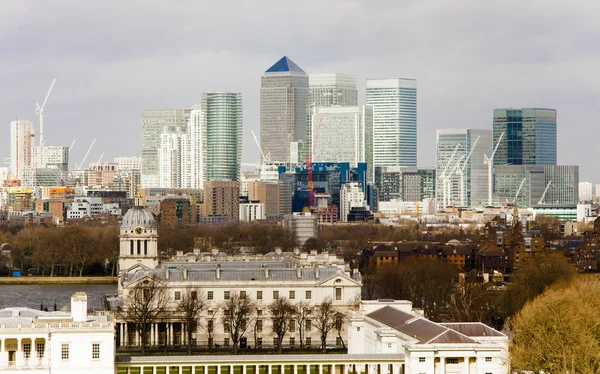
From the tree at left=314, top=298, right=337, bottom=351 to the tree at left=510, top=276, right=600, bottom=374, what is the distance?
688 inches

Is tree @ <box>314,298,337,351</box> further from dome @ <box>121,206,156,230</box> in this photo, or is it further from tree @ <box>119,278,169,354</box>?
dome @ <box>121,206,156,230</box>

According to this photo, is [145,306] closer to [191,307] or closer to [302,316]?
[191,307]

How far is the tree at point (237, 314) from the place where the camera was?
81812 millimetres

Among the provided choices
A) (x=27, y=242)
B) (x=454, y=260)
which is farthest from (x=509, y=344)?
(x=27, y=242)

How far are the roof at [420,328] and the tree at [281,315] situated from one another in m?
9.39

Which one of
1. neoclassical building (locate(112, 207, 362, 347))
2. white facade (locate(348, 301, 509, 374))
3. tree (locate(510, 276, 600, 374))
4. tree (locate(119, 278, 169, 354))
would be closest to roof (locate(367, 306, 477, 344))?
white facade (locate(348, 301, 509, 374))

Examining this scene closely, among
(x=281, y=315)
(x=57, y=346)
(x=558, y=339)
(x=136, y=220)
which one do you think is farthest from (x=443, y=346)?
(x=136, y=220)

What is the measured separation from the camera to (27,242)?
16238 centimetres

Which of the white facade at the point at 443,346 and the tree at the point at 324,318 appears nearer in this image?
the white facade at the point at 443,346

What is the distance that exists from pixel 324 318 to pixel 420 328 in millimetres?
18874

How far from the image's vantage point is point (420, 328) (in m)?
64.9

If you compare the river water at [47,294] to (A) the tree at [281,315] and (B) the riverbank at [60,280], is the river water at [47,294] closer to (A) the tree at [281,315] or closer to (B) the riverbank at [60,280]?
(B) the riverbank at [60,280]

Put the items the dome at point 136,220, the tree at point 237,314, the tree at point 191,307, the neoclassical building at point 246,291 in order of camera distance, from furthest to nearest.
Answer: the dome at point 136,220
the neoclassical building at point 246,291
the tree at point 191,307
the tree at point 237,314

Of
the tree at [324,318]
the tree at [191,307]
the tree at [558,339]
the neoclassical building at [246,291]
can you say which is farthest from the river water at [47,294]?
the tree at [558,339]
